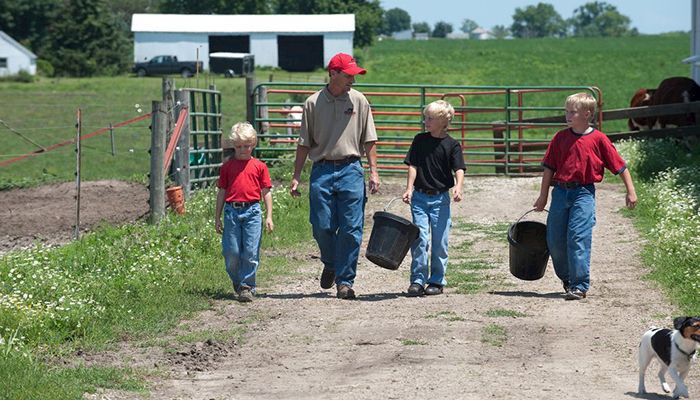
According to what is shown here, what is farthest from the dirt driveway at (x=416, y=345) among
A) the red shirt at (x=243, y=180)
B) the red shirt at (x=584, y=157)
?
the red shirt at (x=584, y=157)

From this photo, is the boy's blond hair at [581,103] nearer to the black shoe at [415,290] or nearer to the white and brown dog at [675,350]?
the black shoe at [415,290]

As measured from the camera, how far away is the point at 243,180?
1013 cm

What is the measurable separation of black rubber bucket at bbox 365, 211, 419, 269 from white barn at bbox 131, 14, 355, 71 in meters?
65.9

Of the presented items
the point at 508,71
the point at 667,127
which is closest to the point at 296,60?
the point at 508,71

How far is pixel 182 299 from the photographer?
32.7 ft

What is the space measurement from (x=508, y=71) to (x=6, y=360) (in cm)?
6249

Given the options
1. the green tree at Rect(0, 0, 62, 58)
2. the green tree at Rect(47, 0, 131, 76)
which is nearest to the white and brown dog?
the green tree at Rect(47, 0, 131, 76)

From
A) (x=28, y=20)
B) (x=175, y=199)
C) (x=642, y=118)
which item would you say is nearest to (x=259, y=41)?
(x=28, y=20)

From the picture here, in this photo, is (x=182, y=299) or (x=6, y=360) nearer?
(x=6, y=360)

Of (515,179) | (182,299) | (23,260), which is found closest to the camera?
(182,299)

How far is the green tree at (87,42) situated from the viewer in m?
73.2

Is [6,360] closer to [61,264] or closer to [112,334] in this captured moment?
[112,334]

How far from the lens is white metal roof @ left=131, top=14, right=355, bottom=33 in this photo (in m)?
76.2

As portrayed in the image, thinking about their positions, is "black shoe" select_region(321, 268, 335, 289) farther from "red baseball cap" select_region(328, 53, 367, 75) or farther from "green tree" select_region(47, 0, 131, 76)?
"green tree" select_region(47, 0, 131, 76)
